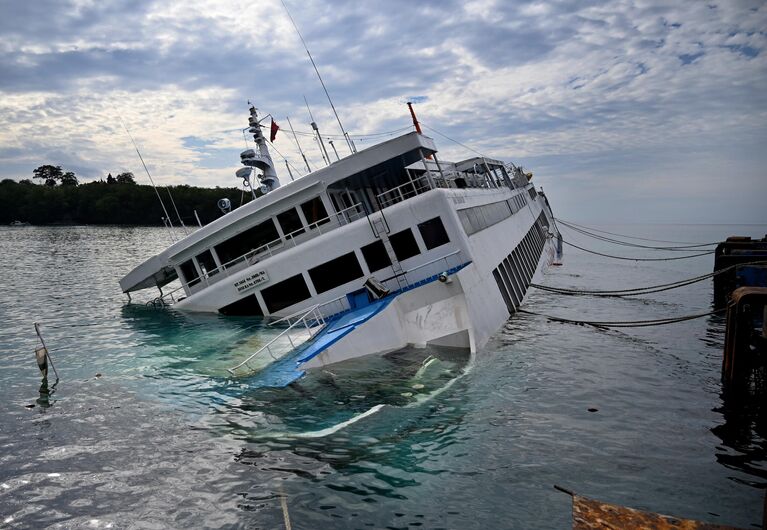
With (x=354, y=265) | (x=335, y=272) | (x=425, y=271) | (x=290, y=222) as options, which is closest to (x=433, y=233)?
(x=425, y=271)

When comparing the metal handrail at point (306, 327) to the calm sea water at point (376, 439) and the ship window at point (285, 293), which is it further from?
the ship window at point (285, 293)

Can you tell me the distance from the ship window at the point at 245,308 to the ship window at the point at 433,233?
7.06 meters

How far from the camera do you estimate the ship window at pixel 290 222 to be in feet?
61.7

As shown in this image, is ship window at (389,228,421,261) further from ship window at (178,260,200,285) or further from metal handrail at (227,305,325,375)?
ship window at (178,260,200,285)

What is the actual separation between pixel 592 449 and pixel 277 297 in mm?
12300

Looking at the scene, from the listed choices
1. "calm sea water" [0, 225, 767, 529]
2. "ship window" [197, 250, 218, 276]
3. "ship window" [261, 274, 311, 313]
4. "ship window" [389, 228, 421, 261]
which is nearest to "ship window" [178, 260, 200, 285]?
"ship window" [197, 250, 218, 276]

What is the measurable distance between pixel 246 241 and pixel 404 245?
6881mm

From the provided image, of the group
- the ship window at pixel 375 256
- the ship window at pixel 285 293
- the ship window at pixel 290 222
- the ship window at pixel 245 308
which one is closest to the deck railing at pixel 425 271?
the ship window at pixel 375 256

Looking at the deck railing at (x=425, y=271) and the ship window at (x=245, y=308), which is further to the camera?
the ship window at (x=245, y=308)

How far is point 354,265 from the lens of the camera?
17.2 meters

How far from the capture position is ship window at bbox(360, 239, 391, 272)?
17.0 meters

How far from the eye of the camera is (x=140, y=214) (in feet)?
429

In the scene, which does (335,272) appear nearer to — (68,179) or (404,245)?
(404,245)

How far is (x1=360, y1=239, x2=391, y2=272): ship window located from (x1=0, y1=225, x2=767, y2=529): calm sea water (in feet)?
12.5
